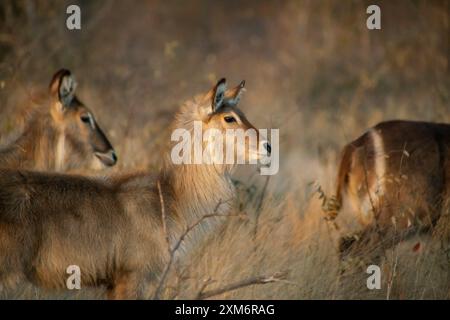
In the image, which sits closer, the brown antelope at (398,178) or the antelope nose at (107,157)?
the brown antelope at (398,178)

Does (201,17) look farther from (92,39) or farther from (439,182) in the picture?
(439,182)

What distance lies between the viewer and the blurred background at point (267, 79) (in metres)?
6.78

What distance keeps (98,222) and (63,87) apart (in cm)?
215

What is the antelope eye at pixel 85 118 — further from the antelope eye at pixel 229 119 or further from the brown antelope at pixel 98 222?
the antelope eye at pixel 229 119

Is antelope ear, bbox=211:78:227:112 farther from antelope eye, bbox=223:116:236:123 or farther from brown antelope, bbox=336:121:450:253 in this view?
brown antelope, bbox=336:121:450:253

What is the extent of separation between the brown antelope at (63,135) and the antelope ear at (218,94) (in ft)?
5.78

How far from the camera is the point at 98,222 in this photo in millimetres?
5613

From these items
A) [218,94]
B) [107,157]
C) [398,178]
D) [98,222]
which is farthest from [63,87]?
[398,178]

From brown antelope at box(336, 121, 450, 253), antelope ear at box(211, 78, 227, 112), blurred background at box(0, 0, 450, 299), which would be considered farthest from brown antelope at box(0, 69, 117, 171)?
brown antelope at box(336, 121, 450, 253)

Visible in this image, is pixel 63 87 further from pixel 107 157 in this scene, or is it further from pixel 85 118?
pixel 107 157

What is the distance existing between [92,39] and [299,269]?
30.2 feet

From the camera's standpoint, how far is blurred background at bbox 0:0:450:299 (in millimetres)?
6777

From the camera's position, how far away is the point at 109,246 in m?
5.61

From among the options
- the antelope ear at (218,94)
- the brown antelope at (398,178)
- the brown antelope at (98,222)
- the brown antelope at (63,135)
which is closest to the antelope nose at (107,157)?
the brown antelope at (63,135)
